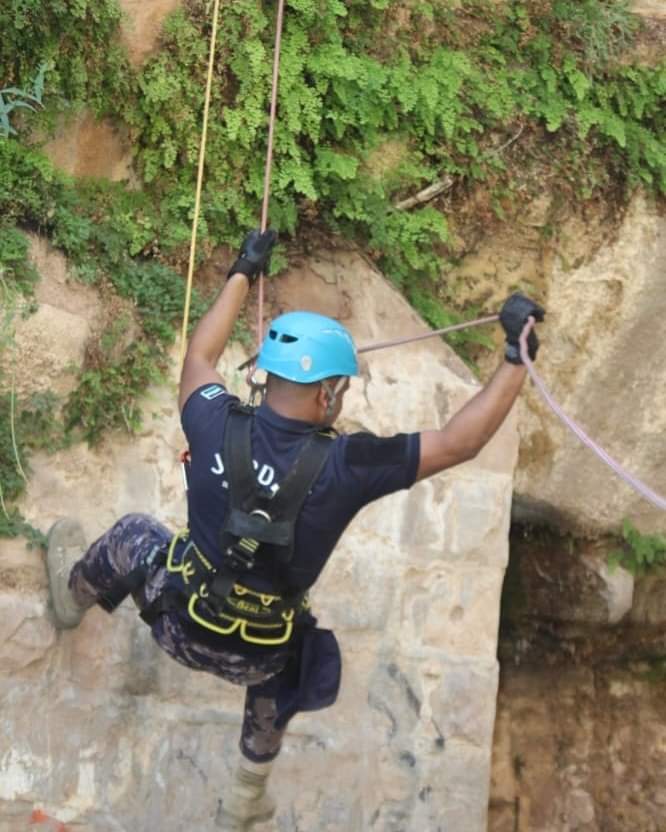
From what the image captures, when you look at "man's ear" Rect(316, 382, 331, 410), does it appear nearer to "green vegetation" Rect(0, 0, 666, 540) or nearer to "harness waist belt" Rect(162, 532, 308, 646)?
"harness waist belt" Rect(162, 532, 308, 646)

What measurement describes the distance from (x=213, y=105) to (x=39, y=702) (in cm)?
349

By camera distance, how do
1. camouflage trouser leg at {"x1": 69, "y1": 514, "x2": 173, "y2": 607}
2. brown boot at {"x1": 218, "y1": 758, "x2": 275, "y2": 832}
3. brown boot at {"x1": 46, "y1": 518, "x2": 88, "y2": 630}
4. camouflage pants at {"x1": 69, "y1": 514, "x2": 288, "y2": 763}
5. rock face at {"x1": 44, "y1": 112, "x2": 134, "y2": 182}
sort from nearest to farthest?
camouflage pants at {"x1": 69, "y1": 514, "x2": 288, "y2": 763}
camouflage trouser leg at {"x1": 69, "y1": 514, "x2": 173, "y2": 607}
brown boot at {"x1": 218, "y1": 758, "x2": 275, "y2": 832}
brown boot at {"x1": 46, "y1": 518, "x2": 88, "y2": 630}
rock face at {"x1": 44, "y1": 112, "x2": 134, "y2": 182}

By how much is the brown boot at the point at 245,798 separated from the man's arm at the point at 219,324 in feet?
5.86

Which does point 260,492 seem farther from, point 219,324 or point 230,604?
point 219,324

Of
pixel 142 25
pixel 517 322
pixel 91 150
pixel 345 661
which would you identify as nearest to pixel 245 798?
pixel 345 661

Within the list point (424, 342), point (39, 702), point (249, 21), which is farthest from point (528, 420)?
point (39, 702)

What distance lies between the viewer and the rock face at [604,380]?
29.8 feet

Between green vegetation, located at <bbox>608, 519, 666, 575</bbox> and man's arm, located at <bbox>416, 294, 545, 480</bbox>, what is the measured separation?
4.65m

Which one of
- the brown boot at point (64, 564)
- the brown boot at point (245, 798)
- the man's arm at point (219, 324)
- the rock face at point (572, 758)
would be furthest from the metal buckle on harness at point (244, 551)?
the rock face at point (572, 758)

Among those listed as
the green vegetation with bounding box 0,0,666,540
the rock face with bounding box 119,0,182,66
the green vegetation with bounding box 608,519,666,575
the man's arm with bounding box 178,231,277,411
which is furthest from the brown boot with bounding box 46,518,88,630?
the green vegetation with bounding box 608,519,666,575

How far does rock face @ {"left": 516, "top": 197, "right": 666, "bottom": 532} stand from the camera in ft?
29.8

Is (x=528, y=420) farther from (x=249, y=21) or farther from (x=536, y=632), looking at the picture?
(x=249, y=21)

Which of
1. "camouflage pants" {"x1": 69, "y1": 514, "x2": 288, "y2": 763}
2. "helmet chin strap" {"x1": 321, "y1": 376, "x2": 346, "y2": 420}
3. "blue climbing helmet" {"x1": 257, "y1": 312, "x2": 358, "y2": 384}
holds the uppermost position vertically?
"blue climbing helmet" {"x1": 257, "y1": 312, "x2": 358, "y2": 384}

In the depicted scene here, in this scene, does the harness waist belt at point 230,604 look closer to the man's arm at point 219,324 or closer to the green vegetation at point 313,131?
the man's arm at point 219,324
